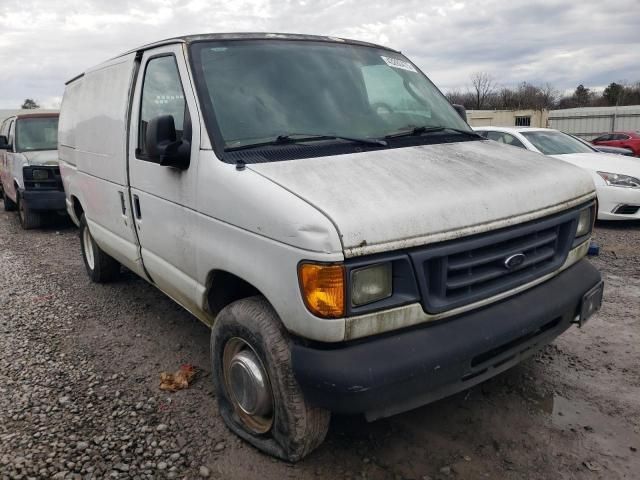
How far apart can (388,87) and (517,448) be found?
93.9 inches

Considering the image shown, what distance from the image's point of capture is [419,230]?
7.36 feet

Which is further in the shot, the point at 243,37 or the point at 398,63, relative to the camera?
the point at 398,63

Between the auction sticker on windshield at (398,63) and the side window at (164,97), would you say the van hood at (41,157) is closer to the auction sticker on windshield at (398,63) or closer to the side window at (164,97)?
the side window at (164,97)

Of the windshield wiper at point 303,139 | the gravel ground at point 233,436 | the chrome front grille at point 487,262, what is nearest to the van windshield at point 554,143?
the gravel ground at point 233,436

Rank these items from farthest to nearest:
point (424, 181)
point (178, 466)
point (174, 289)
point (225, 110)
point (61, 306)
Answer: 1. point (61, 306)
2. point (174, 289)
3. point (225, 110)
4. point (178, 466)
5. point (424, 181)

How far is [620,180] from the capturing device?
24.3 ft

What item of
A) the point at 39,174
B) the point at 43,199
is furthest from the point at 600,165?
the point at 39,174

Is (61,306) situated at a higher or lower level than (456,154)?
lower

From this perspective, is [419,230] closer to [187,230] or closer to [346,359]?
[346,359]

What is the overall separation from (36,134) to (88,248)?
16.0ft

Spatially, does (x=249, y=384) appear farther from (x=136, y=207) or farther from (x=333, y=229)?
(x=136, y=207)

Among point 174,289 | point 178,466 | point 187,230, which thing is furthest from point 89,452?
point 187,230

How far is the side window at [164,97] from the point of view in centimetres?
311

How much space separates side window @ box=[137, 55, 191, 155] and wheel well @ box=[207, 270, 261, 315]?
793 mm
